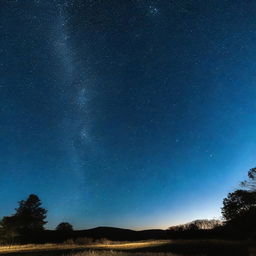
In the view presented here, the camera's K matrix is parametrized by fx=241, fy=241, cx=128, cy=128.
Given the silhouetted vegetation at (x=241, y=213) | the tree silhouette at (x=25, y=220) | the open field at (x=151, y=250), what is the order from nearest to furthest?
the open field at (x=151, y=250) < the silhouetted vegetation at (x=241, y=213) < the tree silhouette at (x=25, y=220)

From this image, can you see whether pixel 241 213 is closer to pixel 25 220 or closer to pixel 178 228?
pixel 178 228

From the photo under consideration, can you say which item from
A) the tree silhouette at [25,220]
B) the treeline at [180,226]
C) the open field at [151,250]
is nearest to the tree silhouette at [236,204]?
the treeline at [180,226]

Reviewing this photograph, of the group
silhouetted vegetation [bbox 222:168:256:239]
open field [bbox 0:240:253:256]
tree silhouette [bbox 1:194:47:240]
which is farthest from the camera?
tree silhouette [bbox 1:194:47:240]

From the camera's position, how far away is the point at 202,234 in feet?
146

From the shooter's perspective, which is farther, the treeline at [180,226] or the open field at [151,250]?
the treeline at [180,226]

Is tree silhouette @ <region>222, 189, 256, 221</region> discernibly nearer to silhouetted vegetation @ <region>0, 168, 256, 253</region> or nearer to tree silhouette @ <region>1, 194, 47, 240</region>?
silhouetted vegetation @ <region>0, 168, 256, 253</region>

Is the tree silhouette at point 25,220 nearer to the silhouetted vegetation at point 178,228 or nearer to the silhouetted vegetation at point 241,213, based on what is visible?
the silhouetted vegetation at point 178,228

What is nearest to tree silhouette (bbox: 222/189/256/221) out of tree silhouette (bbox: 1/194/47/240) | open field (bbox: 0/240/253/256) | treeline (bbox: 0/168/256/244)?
treeline (bbox: 0/168/256/244)

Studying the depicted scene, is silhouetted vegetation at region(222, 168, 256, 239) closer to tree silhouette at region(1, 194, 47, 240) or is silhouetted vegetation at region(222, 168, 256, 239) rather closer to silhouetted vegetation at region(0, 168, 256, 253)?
silhouetted vegetation at region(0, 168, 256, 253)

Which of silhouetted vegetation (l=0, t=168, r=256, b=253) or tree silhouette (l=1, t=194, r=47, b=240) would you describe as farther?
tree silhouette (l=1, t=194, r=47, b=240)

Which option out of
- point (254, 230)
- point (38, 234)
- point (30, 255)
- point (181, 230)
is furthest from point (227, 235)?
point (38, 234)

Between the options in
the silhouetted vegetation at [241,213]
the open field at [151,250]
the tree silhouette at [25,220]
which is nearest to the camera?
the open field at [151,250]

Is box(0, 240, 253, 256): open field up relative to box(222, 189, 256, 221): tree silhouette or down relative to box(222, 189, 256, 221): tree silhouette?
down

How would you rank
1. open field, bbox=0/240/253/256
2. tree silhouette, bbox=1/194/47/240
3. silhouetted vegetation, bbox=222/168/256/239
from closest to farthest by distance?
open field, bbox=0/240/253/256 → silhouetted vegetation, bbox=222/168/256/239 → tree silhouette, bbox=1/194/47/240
